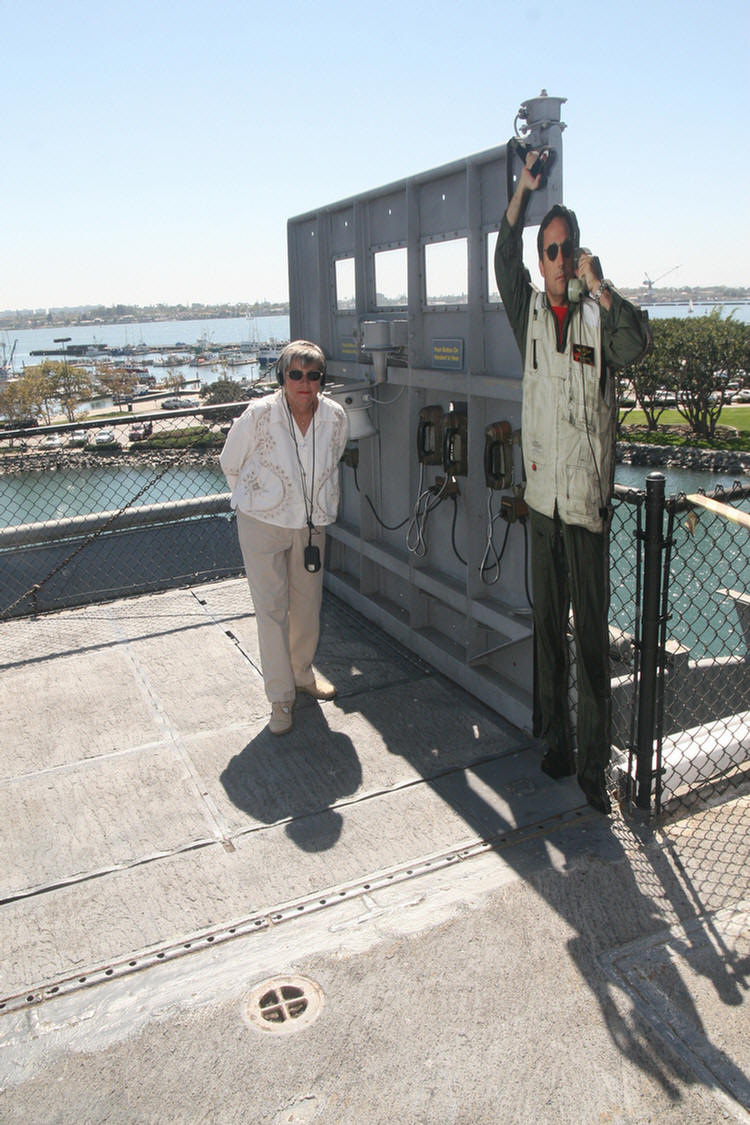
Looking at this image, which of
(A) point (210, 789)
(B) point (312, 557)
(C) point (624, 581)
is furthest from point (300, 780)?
(C) point (624, 581)

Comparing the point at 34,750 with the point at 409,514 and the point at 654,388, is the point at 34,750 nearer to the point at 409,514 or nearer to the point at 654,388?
the point at 409,514

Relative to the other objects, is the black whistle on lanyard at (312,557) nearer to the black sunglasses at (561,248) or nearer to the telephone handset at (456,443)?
the telephone handset at (456,443)

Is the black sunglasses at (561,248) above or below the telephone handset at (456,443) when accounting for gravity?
above

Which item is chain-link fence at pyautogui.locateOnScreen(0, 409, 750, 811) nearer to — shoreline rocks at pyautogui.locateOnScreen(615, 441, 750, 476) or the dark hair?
the dark hair

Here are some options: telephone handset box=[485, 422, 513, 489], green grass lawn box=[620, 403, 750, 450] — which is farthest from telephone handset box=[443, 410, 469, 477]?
green grass lawn box=[620, 403, 750, 450]

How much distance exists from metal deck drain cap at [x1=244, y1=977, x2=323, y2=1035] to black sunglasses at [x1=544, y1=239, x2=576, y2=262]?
2695mm

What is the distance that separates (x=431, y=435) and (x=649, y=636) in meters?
1.91

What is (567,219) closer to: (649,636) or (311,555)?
(649,636)

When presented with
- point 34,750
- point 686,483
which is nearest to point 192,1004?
point 34,750

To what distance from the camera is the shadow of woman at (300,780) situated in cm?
374

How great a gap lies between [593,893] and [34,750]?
114 inches

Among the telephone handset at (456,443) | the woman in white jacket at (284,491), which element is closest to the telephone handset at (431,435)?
the telephone handset at (456,443)

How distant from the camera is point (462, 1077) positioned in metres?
2.41

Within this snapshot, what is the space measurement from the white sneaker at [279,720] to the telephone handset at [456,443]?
156cm
